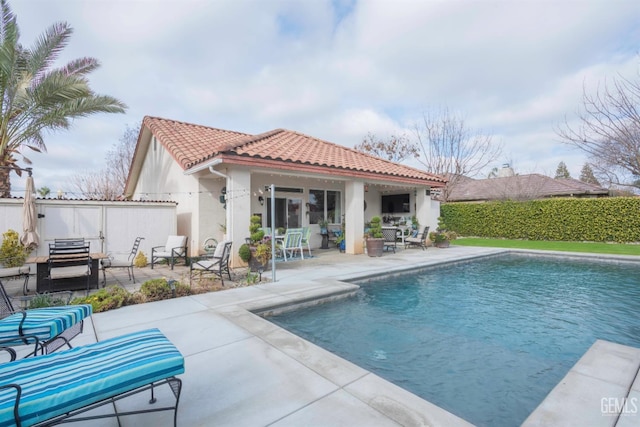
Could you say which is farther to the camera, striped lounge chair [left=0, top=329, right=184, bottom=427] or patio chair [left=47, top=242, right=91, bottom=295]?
patio chair [left=47, top=242, right=91, bottom=295]

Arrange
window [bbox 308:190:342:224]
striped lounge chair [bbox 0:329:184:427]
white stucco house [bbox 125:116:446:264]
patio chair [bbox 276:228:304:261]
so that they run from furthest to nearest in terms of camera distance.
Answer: window [bbox 308:190:342:224] → patio chair [bbox 276:228:304:261] → white stucco house [bbox 125:116:446:264] → striped lounge chair [bbox 0:329:184:427]

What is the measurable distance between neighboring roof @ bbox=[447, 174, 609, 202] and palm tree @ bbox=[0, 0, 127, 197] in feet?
80.0

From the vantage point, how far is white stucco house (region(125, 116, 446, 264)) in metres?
9.53

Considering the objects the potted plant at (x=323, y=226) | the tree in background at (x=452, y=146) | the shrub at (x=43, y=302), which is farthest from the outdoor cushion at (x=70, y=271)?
the tree in background at (x=452, y=146)

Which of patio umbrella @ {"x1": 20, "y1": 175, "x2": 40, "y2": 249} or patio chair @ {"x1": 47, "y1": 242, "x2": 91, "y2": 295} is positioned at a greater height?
patio umbrella @ {"x1": 20, "y1": 175, "x2": 40, "y2": 249}

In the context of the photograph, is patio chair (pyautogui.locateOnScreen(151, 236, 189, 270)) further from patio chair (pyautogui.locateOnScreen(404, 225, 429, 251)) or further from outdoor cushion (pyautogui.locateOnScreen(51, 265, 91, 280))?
patio chair (pyautogui.locateOnScreen(404, 225, 429, 251))

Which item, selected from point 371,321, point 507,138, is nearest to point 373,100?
point 507,138

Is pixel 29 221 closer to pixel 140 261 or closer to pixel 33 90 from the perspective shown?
pixel 140 261

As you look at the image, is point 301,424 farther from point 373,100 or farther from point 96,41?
point 373,100

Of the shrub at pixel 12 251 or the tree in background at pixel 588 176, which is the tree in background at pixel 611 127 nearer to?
the tree in background at pixel 588 176

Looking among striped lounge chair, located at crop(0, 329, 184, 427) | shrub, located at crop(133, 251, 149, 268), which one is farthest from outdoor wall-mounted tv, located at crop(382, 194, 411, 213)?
striped lounge chair, located at crop(0, 329, 184, 427)

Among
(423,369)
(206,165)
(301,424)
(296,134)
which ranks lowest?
(423,369)

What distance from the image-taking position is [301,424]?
94.0 inches

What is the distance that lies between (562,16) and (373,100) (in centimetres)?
1016
